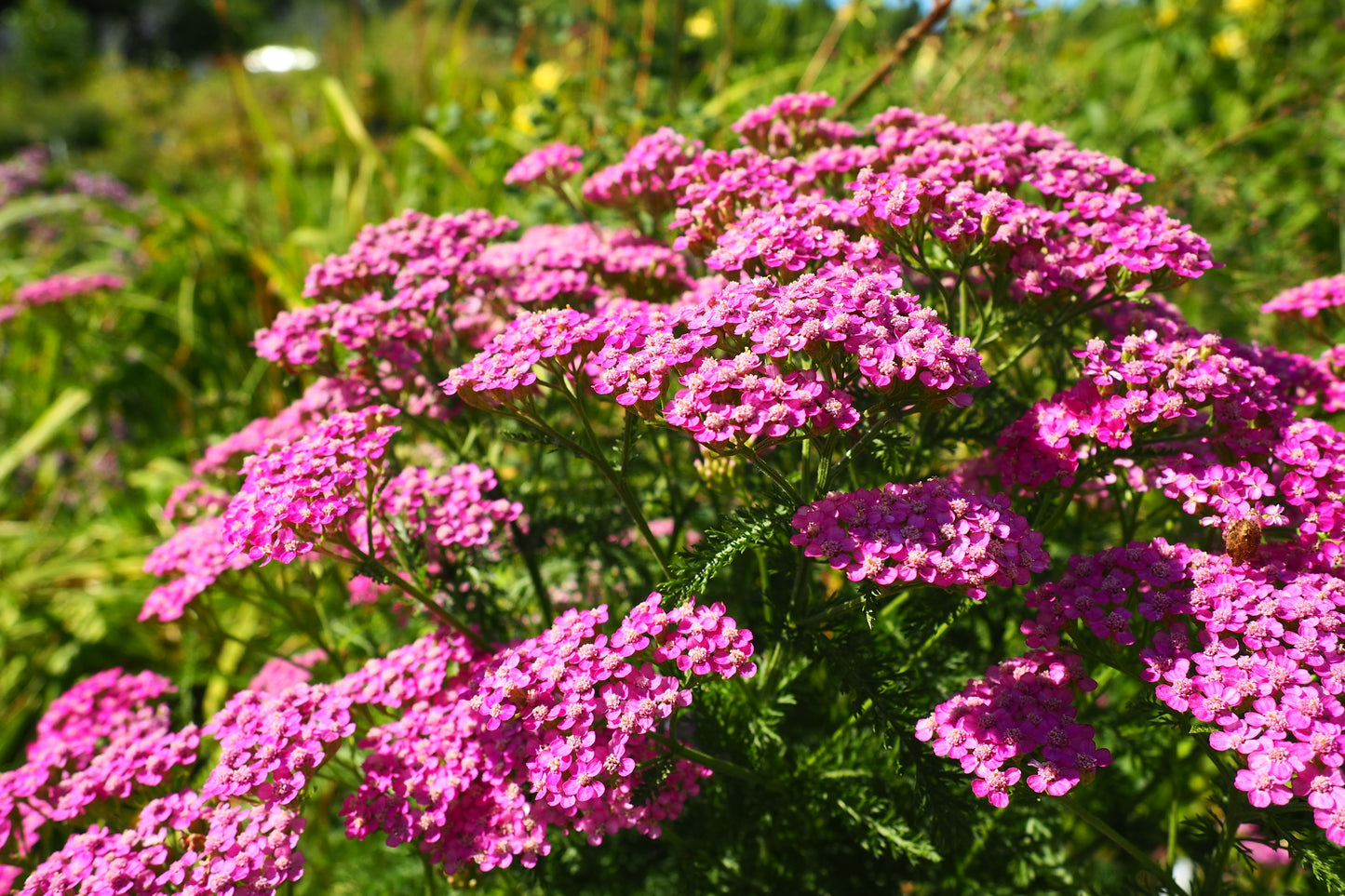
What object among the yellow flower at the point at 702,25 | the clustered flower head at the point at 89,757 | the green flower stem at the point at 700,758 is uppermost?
the yellow flower at the point at 702,25

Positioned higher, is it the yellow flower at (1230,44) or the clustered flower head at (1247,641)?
the yellow flower at (1230,44)

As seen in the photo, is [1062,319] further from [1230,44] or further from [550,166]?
[1230,44]

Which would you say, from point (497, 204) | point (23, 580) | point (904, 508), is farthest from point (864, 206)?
point (23, 580)

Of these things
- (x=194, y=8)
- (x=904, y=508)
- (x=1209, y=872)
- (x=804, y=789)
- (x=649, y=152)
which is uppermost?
(x=649, y=152)

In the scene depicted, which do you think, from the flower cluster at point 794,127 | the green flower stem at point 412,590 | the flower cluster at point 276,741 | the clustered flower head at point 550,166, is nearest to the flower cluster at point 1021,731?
the green flower stem at point 412,590

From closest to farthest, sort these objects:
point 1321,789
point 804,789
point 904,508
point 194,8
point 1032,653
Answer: point 1321,789, point 904,508, point 1032,653, point 804,789, point 194,8

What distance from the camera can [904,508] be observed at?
5.15ft

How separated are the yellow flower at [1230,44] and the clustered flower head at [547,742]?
6.33 m

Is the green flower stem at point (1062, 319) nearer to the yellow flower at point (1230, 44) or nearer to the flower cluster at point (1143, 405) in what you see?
the flower cluster at point (1143, 405)

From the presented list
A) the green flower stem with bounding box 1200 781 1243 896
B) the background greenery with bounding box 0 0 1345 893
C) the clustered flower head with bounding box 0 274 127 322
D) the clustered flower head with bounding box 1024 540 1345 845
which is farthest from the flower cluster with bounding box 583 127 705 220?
the clustered flower head with bounding box 0 274 127 322

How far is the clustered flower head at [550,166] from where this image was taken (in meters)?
2.69

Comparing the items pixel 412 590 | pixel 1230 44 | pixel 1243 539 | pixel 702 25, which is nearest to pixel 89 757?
pixel 412 590

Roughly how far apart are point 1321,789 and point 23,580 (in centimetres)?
525

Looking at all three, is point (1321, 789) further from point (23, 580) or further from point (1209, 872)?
point (23, 580)
